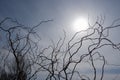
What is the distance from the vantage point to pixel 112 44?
3.23 metres

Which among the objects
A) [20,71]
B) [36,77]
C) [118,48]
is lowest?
[36,77]

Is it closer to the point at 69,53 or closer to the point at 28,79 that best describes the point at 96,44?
the point at 69,53

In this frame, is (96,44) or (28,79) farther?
(28,79)

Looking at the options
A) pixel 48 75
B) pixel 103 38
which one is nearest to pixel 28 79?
pixel 48 75

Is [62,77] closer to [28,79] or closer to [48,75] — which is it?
[48,75]

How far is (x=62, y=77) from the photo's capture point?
3.88 meters

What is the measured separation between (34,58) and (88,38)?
1891 mm

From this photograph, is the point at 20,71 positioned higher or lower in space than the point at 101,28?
lower

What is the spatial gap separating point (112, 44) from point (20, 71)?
1.97 m

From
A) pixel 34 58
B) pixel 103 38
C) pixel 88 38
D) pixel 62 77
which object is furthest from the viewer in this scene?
pixel 34 58

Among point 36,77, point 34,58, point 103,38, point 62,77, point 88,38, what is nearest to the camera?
point 103,38

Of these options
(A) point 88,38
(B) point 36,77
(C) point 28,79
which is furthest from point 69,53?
(B) point 36,77

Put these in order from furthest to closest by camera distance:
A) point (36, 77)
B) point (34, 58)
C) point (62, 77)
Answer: point (36, 77)
point (34, 58)
point (62, 77)

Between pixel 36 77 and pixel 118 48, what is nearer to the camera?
pixel 118 48
